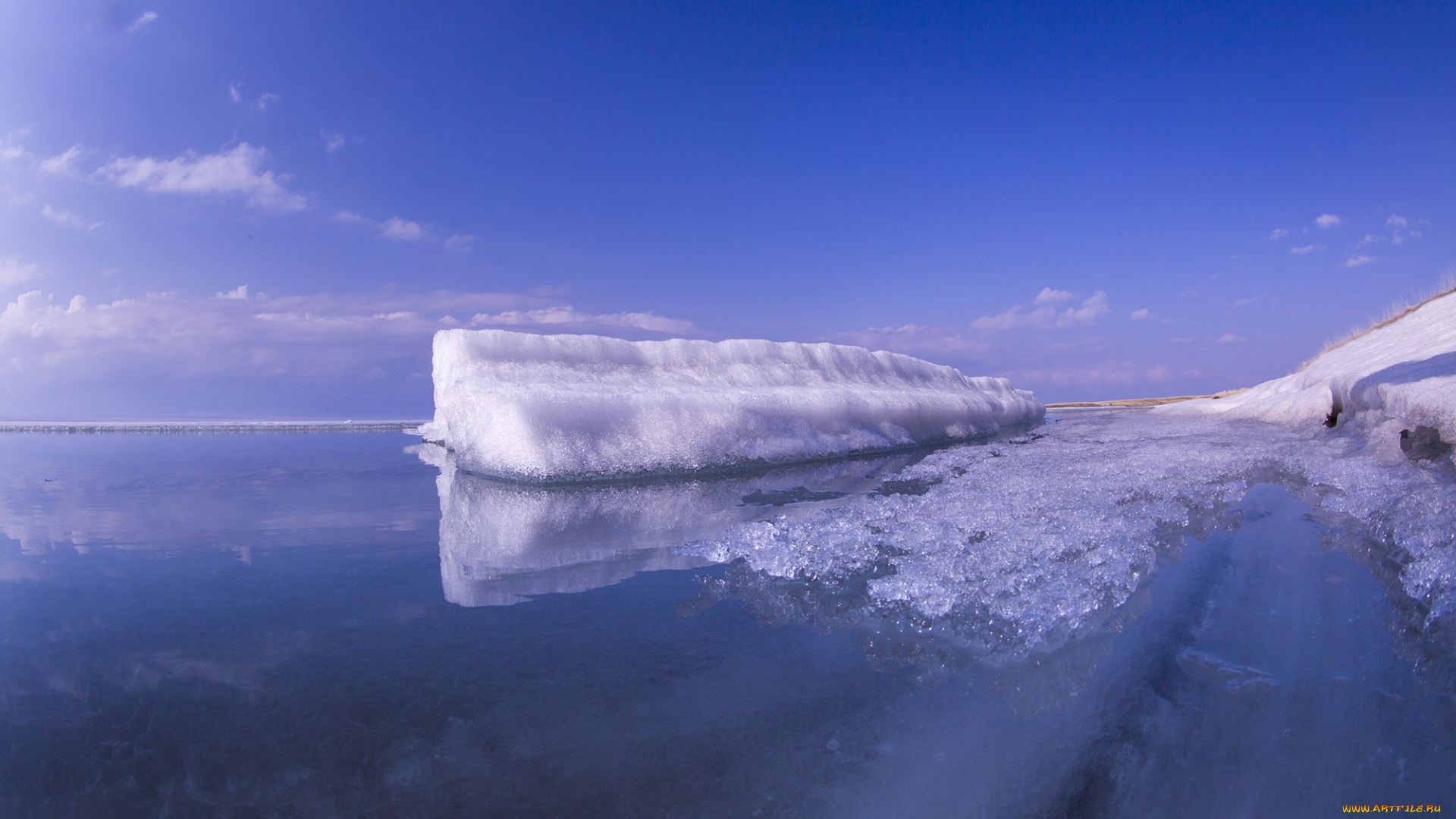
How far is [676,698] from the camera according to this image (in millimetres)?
1138

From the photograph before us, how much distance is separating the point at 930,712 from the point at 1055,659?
1.01 feet

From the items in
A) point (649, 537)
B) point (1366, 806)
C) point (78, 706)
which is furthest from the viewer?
point (649, 537)

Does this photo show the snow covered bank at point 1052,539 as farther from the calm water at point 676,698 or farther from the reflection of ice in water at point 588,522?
the reflection of ice in water at point 588,522

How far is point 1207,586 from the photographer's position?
61.5 inches

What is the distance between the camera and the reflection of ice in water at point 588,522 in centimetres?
196

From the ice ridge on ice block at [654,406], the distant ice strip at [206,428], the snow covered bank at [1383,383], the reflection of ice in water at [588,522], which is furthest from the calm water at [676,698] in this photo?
the distant ice strip at [206,428]

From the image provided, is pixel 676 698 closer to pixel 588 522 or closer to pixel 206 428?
pixel 588 522

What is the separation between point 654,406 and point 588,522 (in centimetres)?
214

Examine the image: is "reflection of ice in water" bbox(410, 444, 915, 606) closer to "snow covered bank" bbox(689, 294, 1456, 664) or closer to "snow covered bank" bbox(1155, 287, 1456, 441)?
"snow covered bank" bbox(689, 294, 1456, 664)

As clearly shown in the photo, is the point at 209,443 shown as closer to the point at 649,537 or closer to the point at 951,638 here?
the point at 649,537

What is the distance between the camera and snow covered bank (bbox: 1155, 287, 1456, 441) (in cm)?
370

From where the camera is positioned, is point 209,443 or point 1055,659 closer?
→ point 1055,659

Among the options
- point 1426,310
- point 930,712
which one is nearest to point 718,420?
point 930,712

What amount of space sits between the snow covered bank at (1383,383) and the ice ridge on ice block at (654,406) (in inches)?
135
